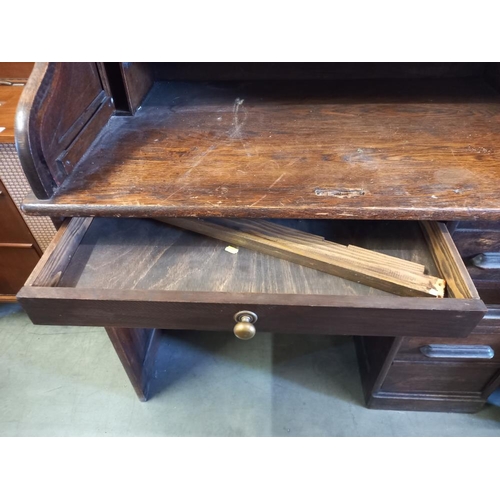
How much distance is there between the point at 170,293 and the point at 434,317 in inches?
15.4

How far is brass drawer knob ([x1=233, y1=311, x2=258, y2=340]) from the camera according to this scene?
55 centimetres

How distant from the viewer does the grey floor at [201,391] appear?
1033 mm

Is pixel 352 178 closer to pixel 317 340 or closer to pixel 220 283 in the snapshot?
pixel 220 283

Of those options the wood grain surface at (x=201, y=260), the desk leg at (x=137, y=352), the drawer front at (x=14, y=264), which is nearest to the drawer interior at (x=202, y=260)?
the wood grain surface at (x=201, y=260)

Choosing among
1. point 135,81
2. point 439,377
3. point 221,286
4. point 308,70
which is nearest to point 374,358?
point 439,377

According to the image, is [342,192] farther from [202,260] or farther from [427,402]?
[427,402]

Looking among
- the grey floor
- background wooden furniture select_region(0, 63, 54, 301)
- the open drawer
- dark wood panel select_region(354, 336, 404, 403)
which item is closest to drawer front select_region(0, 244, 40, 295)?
background wooden furniture select_region(0, 63, 54, 301)

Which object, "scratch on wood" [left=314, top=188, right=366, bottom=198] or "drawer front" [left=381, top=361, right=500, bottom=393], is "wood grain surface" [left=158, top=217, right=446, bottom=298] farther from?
"drawer front" [left=381, top=361, right=500, bottom=393]

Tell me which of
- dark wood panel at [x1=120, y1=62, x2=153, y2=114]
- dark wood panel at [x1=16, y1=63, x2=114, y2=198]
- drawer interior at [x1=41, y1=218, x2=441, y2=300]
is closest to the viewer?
dark wood panel at [x1=16, y1=63, x2=114, y2=198]

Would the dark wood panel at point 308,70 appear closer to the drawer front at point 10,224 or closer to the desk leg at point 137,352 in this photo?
the drawer front at point 10,224

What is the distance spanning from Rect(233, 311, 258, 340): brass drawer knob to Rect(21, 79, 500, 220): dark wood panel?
0.15 metres

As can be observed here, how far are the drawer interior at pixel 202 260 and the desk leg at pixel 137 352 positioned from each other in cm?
25

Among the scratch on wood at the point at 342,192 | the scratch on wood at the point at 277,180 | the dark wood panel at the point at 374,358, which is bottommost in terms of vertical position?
the dark wood panel at the point at 374,358

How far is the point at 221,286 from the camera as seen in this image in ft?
2.12
